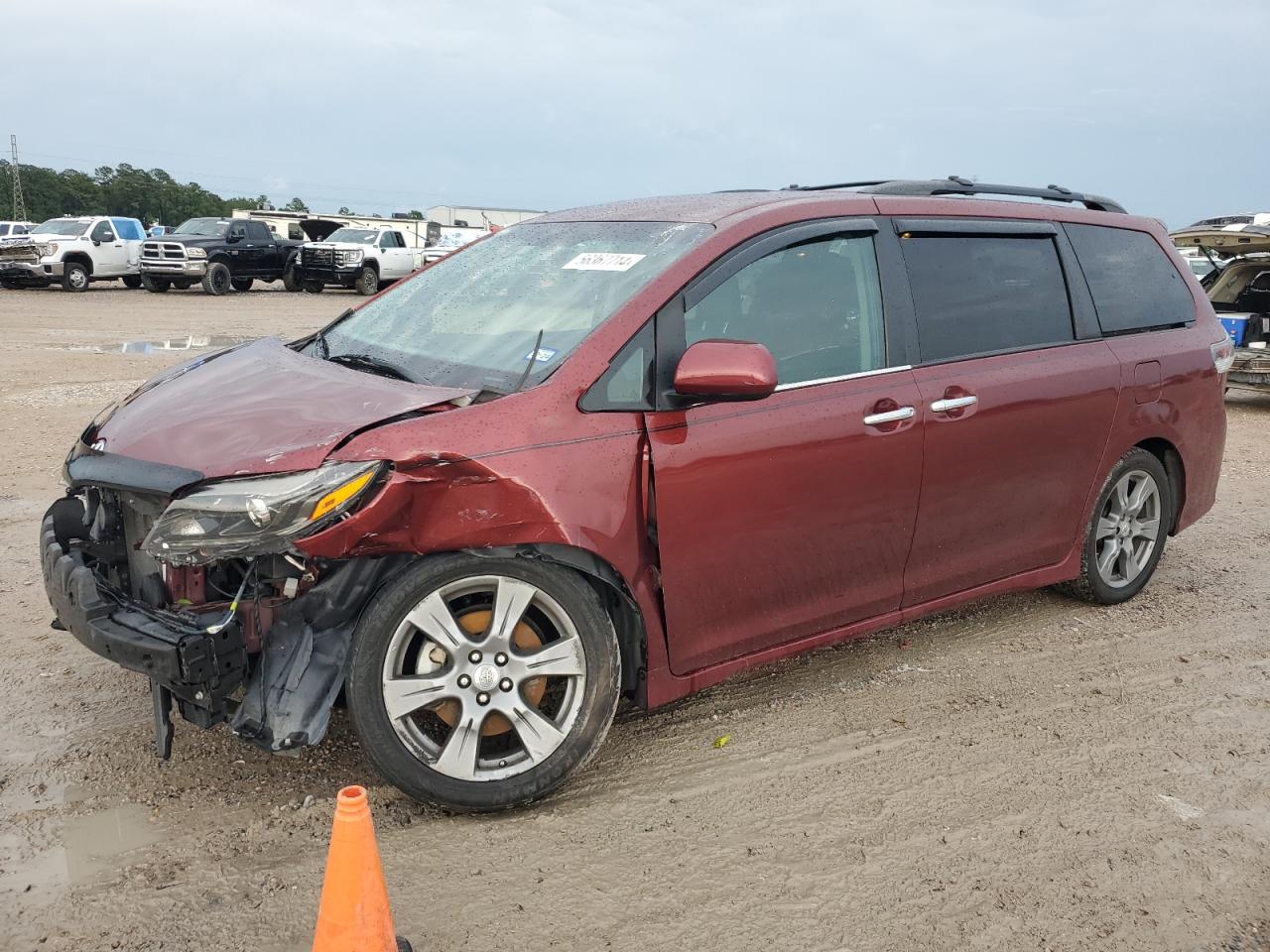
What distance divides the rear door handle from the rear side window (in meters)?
1.43

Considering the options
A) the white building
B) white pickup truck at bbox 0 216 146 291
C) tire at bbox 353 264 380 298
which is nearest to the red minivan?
white pickup truck at bbox 0 216 146 291

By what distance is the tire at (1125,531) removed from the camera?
4820 mm

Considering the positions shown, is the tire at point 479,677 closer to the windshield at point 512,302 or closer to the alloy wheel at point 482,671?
the alloy wheel at point 482,671

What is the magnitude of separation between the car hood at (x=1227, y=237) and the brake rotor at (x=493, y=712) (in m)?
8.66

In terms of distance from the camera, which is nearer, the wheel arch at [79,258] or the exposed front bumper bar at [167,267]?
the wheel arch at [79,258]

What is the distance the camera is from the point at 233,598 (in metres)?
2.97

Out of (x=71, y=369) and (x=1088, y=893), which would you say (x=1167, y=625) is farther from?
(x=71, y=369)

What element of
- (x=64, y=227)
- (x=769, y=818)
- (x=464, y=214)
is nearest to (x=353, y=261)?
(x=64, y=227)

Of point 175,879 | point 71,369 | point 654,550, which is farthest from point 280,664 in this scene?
point 71,369

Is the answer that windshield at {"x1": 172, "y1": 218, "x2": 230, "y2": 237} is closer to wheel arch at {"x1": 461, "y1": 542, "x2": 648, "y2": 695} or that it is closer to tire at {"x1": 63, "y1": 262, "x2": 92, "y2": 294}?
tire at {"x1": 63, "y1": 262, "x2": 92, "y2": 294}

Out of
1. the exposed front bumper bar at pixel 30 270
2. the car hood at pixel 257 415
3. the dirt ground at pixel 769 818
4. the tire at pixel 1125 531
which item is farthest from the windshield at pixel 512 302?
the exposed front bumper bar at pixel 30 270

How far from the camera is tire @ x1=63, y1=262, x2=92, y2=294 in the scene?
24031 millimetres

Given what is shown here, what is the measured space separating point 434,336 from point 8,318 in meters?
17.0

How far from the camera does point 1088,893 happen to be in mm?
2863
